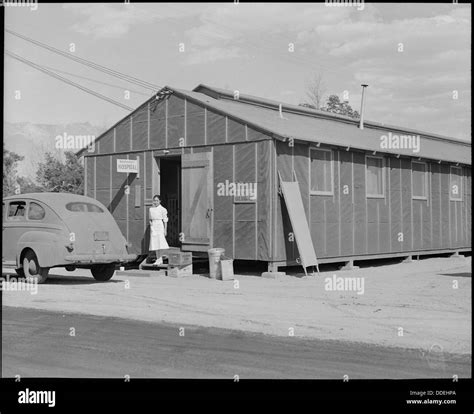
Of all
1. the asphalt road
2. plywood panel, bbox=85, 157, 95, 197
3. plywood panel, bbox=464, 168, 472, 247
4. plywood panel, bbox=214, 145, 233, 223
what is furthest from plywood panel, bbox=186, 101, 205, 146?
plywood panel, bbox=464, 168, 472, 247

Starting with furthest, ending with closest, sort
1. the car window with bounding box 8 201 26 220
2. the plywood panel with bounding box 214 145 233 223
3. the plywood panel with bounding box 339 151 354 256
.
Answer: the plywood panel with bounding box 339 151 354 256 → the plywood panel with bounding box 214 145 233 223 → the car window with bounding box 8 201 26 220

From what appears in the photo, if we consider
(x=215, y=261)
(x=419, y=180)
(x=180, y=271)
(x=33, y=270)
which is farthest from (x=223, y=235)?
(x=419, y=180)

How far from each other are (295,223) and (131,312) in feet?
23.1

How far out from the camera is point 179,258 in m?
17.6

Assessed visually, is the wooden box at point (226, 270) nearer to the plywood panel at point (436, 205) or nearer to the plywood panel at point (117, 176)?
the plywood panel at point (117, 176)

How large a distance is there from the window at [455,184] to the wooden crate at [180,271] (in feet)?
40.6

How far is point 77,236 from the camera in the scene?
49.7 feet

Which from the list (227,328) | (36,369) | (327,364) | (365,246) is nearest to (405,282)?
(365,246)

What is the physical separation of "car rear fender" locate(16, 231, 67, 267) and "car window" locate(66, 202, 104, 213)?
94 centimetres

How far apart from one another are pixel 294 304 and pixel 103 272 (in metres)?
5.96

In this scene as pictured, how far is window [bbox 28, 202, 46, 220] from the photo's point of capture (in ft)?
51.2

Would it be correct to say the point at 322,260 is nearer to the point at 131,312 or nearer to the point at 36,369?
the point at 131,312

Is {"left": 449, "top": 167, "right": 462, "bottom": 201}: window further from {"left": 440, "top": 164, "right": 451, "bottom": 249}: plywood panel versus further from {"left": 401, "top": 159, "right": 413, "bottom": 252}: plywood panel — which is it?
{"left": 401, "top": 159, "right": 413, "bottom": 252}: plywood panel

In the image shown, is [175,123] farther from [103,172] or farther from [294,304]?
[294,304]
